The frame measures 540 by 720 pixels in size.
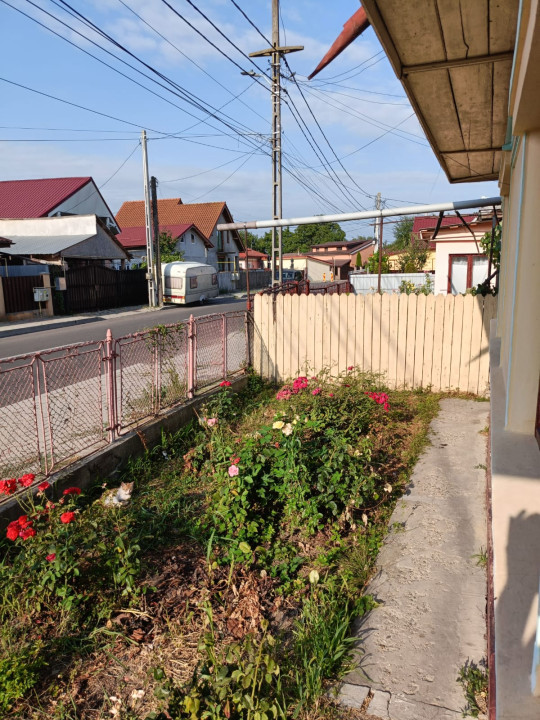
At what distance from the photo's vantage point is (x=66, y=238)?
82.8ft

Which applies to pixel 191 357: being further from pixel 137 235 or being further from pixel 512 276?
pixel 137 235

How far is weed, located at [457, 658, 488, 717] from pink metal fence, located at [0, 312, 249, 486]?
11.5ft

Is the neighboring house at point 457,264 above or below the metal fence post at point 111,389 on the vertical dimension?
above

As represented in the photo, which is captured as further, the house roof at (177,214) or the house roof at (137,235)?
the house roof at (177,214)

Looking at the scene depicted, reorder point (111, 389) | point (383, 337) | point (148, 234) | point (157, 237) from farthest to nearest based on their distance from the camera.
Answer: point (157, 237) → point (148, 234) → point (383, 337) → point (111, 389)

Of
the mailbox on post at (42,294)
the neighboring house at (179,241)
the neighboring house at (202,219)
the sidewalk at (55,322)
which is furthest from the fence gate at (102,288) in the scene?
the neighboring house at (202,219)

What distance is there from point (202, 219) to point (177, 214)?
2920 mm

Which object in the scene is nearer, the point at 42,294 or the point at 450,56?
the point at 450,56

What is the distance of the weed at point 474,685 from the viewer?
2.43 metres

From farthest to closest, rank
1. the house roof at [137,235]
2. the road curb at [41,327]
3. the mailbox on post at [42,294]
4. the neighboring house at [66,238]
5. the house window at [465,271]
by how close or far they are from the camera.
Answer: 1. the house roof at [137,235]
2. the neighboring house at [66,238]
3. the mailbox on post at [42,294]
4. the house window at [465,271]
5. the road curb at [41,327]

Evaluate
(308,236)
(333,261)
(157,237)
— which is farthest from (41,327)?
(308,236)

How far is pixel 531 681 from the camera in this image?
1.14 meters

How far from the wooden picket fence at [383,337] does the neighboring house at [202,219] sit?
34685 mm

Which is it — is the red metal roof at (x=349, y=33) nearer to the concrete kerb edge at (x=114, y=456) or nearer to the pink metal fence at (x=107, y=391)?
the pink metal fence at (x=107, y=391)
